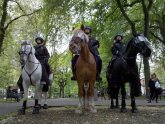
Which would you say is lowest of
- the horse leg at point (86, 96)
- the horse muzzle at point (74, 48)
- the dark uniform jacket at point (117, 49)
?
the horse leg at point (86, 96)

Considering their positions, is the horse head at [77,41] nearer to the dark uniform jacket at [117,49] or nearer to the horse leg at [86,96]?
the horse leg at [86,96]

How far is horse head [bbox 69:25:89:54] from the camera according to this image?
14.6 m

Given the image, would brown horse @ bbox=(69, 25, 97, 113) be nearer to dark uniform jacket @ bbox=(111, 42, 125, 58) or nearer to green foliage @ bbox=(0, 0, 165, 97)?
dark uniform jacket @ bbox=(111, 42, 125, 58)

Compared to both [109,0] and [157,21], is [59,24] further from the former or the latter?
[157,21]

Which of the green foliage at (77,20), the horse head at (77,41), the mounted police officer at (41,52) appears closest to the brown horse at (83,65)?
the horse head at (77,41)

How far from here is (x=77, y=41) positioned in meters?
14.6

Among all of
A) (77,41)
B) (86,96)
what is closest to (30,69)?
(77,41)

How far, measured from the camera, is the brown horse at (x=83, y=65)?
14.7m

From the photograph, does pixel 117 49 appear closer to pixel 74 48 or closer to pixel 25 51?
pixel 74 48

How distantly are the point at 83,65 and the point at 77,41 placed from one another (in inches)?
39.7

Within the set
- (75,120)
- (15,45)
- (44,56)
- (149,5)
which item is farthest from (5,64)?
(75,120)

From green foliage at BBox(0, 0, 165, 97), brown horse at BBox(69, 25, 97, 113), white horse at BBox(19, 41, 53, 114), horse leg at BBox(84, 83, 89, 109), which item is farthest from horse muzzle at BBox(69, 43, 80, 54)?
green foliage at BBox(0, 0, 165, 97)

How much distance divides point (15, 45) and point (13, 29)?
11122 millimetres

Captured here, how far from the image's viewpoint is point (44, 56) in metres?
17.3
